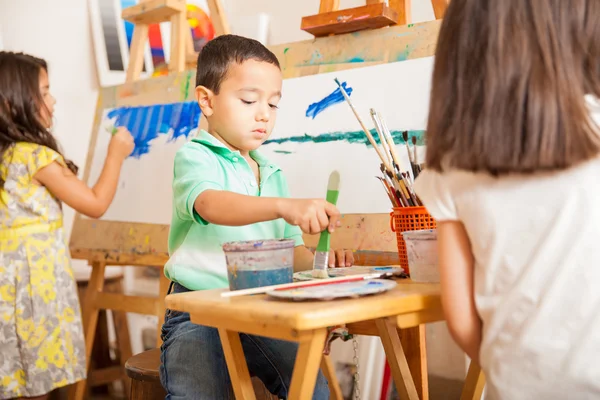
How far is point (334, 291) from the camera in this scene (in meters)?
0.96

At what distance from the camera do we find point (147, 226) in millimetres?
2178

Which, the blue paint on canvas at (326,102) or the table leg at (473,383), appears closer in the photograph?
the table leg at (473,383)

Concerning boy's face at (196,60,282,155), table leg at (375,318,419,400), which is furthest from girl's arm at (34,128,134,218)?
table leg at (375,318,419,400)

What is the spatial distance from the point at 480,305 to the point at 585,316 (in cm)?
14

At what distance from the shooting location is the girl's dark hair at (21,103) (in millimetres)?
2023

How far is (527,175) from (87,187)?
1573 mm

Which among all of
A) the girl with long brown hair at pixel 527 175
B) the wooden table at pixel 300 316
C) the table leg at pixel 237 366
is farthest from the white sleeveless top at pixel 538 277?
the table leg at pixel 237 366

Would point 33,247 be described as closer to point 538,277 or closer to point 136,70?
point 136,70

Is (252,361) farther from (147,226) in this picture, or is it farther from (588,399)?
(147,226)

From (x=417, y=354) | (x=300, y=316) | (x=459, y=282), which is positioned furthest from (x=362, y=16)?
(x=300, y=316)

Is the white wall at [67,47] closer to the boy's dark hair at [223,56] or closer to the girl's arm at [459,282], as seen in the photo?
the boy's dark hair at [223,56]

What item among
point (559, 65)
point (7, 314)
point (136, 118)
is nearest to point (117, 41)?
point (136, 118)

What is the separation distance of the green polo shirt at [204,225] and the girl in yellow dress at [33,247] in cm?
79

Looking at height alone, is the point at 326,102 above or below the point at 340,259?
above
